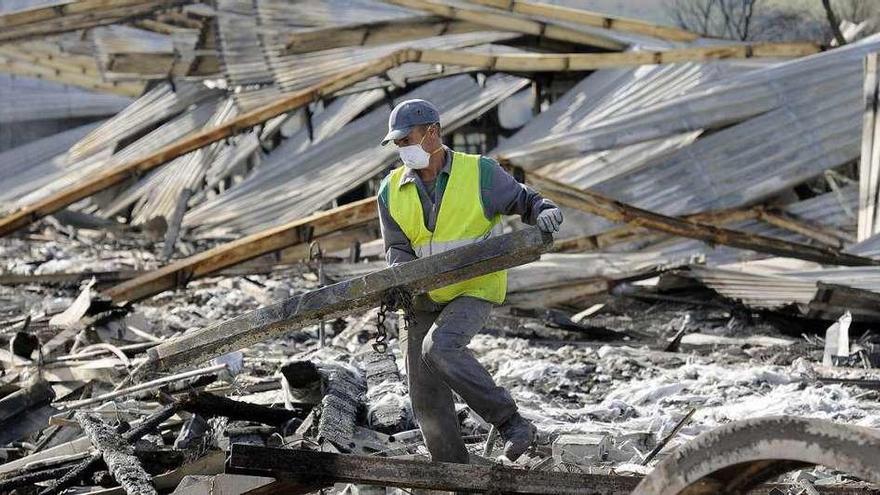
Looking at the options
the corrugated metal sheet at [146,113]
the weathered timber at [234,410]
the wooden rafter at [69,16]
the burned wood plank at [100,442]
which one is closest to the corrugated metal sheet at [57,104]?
the corrugated metal sheet at [146,113]

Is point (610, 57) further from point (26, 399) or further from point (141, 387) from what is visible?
point (141, 387)

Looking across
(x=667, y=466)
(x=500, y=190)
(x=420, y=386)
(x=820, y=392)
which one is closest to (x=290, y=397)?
(x=420, y=386)

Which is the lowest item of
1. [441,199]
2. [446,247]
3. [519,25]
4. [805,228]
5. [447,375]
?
[805,228]

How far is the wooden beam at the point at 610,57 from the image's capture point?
14.0 m

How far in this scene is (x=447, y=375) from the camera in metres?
5.16

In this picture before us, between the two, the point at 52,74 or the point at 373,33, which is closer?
the point at 373,33

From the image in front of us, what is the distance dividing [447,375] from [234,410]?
1418 mm

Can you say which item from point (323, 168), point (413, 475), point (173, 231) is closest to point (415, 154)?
point (413, 475)

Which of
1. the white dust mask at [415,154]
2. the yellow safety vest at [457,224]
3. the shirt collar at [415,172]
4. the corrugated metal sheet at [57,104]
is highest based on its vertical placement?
the white dust mask at [415,154]

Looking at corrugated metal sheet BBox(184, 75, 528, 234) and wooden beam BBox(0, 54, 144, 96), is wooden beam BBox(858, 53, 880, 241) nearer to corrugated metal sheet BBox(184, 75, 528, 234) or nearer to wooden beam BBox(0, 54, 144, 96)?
corrugated metal sheet BBox(184, 75, 528, 234)

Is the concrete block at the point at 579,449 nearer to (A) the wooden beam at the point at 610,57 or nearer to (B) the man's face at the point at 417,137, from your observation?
(B) the man's face at the point at 417,137

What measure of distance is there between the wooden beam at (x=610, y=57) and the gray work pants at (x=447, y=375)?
8795 mm

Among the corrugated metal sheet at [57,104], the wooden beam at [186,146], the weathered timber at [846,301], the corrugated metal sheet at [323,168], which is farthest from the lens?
the corrugated metal sheet at [57,104]

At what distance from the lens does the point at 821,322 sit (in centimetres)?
933
